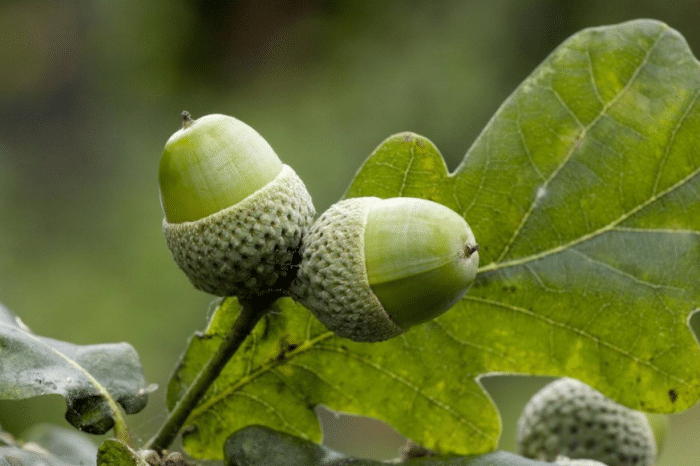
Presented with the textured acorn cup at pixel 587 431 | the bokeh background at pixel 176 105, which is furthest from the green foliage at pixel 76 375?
the bokeh background at pixel 176 105

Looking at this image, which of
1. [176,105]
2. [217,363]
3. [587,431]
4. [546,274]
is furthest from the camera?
[176,105]

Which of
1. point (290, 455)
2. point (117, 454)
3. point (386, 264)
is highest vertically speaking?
point (386, 264)

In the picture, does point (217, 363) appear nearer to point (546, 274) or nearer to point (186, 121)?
point (186, 121)

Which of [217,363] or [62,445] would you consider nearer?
[217,363]

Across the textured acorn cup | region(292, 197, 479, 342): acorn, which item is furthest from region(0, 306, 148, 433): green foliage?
the textured acorn cup

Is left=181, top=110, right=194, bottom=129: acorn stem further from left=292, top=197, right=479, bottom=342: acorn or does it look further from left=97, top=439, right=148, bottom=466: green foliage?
left=97, top=439, right=148, bottom=466: green foliage

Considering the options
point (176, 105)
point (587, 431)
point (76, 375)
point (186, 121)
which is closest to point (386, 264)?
point (186, 121)

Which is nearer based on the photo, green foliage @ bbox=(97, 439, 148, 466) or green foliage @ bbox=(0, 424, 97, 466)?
green foliage @ bbox=(97, 439, 148, 466)

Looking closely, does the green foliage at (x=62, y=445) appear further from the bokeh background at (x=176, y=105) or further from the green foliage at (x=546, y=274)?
the bokeh background at (x=176, y=105)
